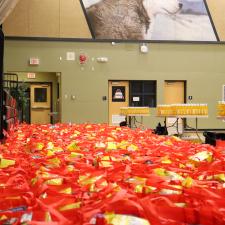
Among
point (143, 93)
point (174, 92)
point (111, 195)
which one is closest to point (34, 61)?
point (143, 93)

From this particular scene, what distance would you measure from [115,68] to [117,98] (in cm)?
107

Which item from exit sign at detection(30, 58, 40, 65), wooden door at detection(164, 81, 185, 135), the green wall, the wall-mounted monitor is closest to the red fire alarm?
the green wall

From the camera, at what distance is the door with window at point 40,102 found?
54.0 feet

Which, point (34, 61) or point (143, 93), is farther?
point (143, 93)

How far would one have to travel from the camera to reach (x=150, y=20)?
15.5 m

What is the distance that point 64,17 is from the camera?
1525 centimetres

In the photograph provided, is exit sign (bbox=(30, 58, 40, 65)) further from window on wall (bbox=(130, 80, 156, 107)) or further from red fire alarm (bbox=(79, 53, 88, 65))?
window on wall (bbox=(130, 80, 156, 107))

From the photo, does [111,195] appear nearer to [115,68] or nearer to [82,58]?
[82,58]

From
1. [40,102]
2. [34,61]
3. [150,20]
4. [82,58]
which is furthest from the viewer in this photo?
[40,102]

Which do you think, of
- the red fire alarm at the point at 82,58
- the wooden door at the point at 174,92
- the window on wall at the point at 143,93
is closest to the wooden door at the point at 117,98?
the window on wall at the point at 143,93

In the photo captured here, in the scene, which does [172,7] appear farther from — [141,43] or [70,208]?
[70,208]

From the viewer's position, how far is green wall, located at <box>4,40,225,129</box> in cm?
1487

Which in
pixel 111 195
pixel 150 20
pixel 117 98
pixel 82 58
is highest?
pixel 150 20

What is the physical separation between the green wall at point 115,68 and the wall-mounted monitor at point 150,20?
0.36 meters
